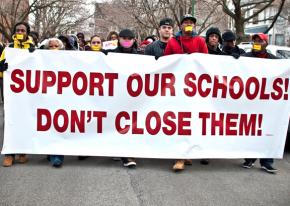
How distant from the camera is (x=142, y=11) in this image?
28500mm

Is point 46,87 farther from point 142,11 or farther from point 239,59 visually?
point 142,11

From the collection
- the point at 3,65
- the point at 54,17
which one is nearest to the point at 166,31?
the point at 3,65

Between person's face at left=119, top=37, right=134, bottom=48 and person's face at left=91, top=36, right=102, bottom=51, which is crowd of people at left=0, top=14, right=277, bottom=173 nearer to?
person's face at left=119, top=37, right=134, bottom=48

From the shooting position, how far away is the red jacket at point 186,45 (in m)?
6.04

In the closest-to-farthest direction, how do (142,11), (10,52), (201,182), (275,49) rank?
(201,182) < (10,52) < (275,49) < (142,11)

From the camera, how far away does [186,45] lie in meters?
6.07

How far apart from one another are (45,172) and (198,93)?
2.14m

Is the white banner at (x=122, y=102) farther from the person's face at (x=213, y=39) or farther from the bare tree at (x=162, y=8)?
the bare tree at (x=162, y=8)

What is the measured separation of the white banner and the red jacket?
24cm

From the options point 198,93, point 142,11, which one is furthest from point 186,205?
point 142,11

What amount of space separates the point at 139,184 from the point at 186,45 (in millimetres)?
1988

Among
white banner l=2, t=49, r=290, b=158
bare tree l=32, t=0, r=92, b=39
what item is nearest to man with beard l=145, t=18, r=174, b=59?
white banner l=2, t=49, r=290, b=158

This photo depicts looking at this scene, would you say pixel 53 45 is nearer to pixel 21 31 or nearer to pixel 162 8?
pixel 21 31

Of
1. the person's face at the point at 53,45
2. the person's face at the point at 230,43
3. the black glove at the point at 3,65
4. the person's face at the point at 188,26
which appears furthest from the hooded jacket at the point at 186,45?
the black glove at the point at 3,65
